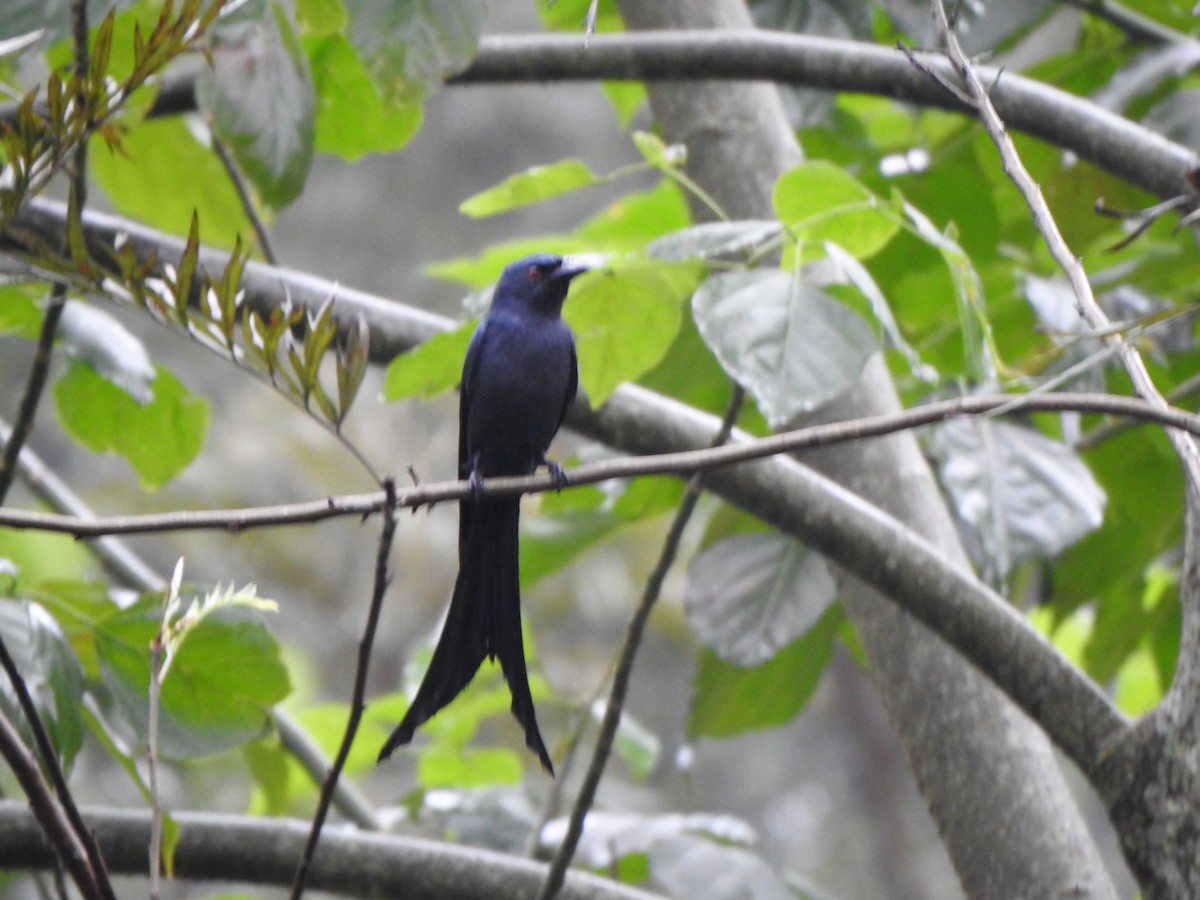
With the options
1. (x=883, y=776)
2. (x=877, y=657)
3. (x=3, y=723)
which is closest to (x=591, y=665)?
(x=883, y=776)

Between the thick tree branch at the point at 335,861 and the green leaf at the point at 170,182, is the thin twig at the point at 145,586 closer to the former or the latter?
the green leaf at the point at 170,182

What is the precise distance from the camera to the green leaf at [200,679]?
2.02 meters

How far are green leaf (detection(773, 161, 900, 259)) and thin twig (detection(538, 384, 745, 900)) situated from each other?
0.85ft

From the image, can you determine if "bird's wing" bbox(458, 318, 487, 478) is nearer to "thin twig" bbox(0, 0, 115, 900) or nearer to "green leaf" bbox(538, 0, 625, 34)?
"green leaf" bbox(538, 0, 625, 34)

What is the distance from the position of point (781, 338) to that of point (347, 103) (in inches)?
50.7

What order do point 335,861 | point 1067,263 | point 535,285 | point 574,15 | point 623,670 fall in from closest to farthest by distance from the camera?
1. point 1067,263
2. point 623,670
3. point 335,861
4. point 535,285
5. point 574,15

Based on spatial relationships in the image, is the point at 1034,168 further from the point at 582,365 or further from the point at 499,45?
the point at 582,365

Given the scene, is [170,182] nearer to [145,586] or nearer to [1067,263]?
[145,586]

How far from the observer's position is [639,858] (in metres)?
2.86

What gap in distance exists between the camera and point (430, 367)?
2123 millimetres

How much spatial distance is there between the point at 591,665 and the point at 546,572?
7417 millimetres

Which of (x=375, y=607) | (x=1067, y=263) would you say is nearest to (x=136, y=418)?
(x=375, y=607)

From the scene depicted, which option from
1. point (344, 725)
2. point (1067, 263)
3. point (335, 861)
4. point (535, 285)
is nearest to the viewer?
point (1067, 263)

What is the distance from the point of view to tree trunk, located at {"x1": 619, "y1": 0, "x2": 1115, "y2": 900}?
2.18 metres
